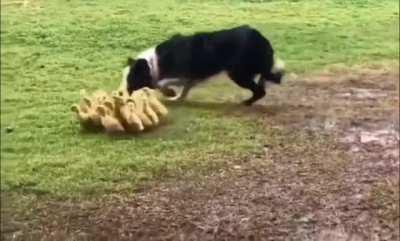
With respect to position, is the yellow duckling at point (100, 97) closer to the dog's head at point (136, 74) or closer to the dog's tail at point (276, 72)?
the dog's head at point (136, 74)

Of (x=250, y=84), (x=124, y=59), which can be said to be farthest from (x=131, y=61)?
(x=250, y=84)

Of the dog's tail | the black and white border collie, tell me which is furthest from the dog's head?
the dog's tail

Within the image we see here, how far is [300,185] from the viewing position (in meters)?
0.88

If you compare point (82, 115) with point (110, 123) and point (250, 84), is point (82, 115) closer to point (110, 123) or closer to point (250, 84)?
point (110, 123)

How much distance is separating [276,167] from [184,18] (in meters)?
0.17

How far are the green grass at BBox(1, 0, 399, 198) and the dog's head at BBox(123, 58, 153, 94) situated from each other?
10 mm

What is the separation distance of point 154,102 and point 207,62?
0.07 metres

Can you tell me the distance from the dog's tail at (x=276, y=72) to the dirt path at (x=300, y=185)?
0.04 feet

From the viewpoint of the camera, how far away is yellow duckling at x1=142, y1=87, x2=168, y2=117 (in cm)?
86

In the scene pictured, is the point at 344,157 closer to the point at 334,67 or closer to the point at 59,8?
the point at 334,67

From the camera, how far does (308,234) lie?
2.87 ft

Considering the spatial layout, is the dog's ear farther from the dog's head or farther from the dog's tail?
the dog's tail

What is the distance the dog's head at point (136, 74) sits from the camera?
2.78ft

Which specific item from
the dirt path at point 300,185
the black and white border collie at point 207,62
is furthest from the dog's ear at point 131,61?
the dirt path at point 300,185
